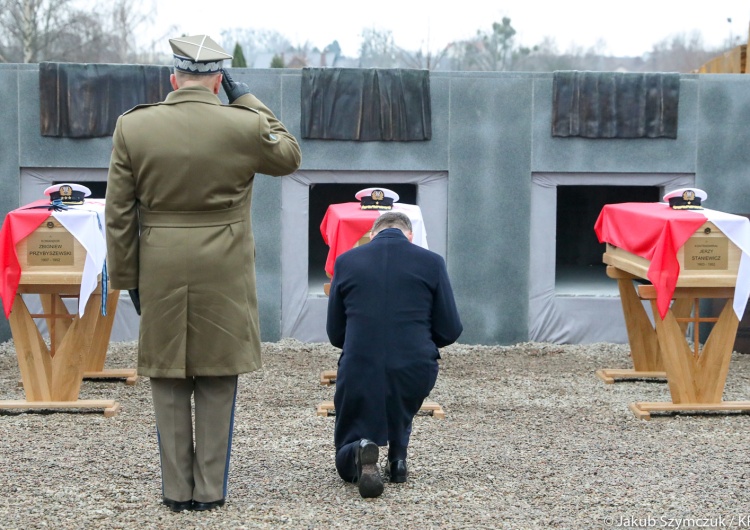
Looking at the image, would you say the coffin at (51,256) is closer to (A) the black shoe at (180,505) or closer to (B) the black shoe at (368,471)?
(A) the black shoe at (180,505)

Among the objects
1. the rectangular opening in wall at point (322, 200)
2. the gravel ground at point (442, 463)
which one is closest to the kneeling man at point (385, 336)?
the gravel ground at point (442, 463)

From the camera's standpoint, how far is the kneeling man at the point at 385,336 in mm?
4965

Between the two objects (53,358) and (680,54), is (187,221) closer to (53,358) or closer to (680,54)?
(53,358)

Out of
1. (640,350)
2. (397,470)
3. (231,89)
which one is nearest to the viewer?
(231,89)

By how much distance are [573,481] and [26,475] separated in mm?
2778

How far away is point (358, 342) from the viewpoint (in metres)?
4.97

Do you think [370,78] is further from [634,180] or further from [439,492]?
[439,492]

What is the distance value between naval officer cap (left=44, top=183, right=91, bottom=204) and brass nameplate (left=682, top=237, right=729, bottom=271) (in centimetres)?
398

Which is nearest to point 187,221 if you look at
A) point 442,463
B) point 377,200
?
point 442,463

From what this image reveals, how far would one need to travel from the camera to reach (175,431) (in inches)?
175

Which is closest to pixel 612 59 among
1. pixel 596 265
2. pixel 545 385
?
pixel 596 265

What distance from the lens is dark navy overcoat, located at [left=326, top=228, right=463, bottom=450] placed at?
4.96 m

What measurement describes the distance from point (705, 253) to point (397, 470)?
2.75 m

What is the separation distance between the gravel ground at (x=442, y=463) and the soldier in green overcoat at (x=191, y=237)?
0.50 m
